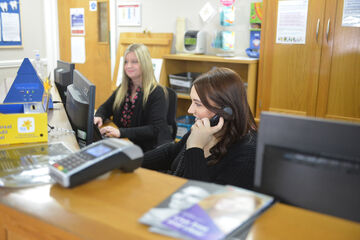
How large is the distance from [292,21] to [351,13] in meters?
0.43

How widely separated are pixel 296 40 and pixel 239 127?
173 cm

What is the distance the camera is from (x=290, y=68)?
3070 mm

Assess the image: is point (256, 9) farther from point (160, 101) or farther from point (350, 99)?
point (160, 101)

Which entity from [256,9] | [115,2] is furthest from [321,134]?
[115,2]

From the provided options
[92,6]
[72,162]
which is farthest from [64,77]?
[92,6]

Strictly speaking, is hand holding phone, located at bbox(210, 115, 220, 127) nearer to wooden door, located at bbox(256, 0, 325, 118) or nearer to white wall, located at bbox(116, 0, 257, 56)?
wooden door, located at bbox(256, 0, 325, 118)

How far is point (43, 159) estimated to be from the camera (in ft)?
4.09

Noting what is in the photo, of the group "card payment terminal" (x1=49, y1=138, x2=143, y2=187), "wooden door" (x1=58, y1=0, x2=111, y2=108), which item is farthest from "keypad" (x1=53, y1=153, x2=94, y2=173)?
"wooden door" (x1=58, y1=0, x2=111, y2=108)

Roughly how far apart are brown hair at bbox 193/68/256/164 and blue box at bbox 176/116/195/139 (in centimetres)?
217

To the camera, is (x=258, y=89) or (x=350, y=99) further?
(x=258, y=89)

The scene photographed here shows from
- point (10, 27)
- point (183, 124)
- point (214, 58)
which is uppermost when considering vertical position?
point (10, 27)

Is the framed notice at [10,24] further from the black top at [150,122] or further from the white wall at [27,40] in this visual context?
the black top at [150,122]

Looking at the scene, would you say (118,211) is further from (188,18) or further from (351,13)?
(188,18)

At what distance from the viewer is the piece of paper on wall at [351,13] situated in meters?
2.74
